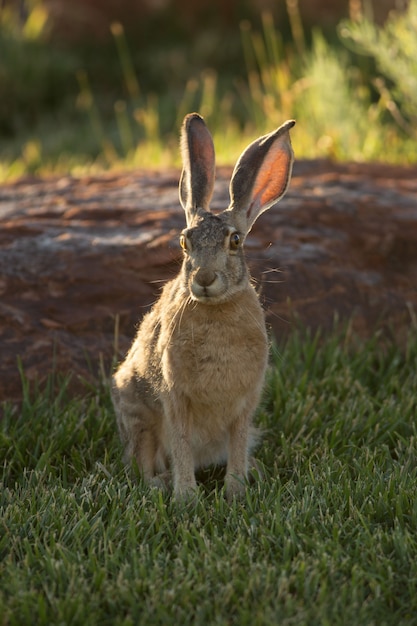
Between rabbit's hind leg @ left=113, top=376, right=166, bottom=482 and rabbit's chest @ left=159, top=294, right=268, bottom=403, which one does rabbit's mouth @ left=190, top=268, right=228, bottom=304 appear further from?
rabbit's hind leg @ left=113, top=376, right=166, bottom=482

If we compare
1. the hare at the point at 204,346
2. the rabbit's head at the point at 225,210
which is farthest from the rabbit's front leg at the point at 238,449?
the rabbit's head at the point at 225,210

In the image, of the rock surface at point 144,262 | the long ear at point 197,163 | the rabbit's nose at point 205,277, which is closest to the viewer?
the rabbit's nose at point 205,277

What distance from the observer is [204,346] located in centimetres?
366

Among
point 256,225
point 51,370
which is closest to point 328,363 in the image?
point 256,225

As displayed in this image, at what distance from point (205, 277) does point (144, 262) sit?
1.78 metres

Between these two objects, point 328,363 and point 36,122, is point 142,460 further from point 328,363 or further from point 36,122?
point 36,122

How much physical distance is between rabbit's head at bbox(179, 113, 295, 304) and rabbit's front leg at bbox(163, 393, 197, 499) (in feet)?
1.69

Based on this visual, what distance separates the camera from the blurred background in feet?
26.8

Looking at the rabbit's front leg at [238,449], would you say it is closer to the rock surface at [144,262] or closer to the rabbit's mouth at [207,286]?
the rabbit's mouth at [207,286]

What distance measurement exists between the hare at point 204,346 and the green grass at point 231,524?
188 mm

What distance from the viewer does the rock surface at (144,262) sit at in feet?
15.8

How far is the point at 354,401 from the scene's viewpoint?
14.9 feet

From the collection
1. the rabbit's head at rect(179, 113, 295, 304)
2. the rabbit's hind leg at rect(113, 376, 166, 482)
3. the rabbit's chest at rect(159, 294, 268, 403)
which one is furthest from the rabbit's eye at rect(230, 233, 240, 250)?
the rabbit's hind leg at rect(113, 376, 166, 482)

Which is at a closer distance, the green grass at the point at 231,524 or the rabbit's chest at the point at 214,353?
the green grass at the point at 231,524
